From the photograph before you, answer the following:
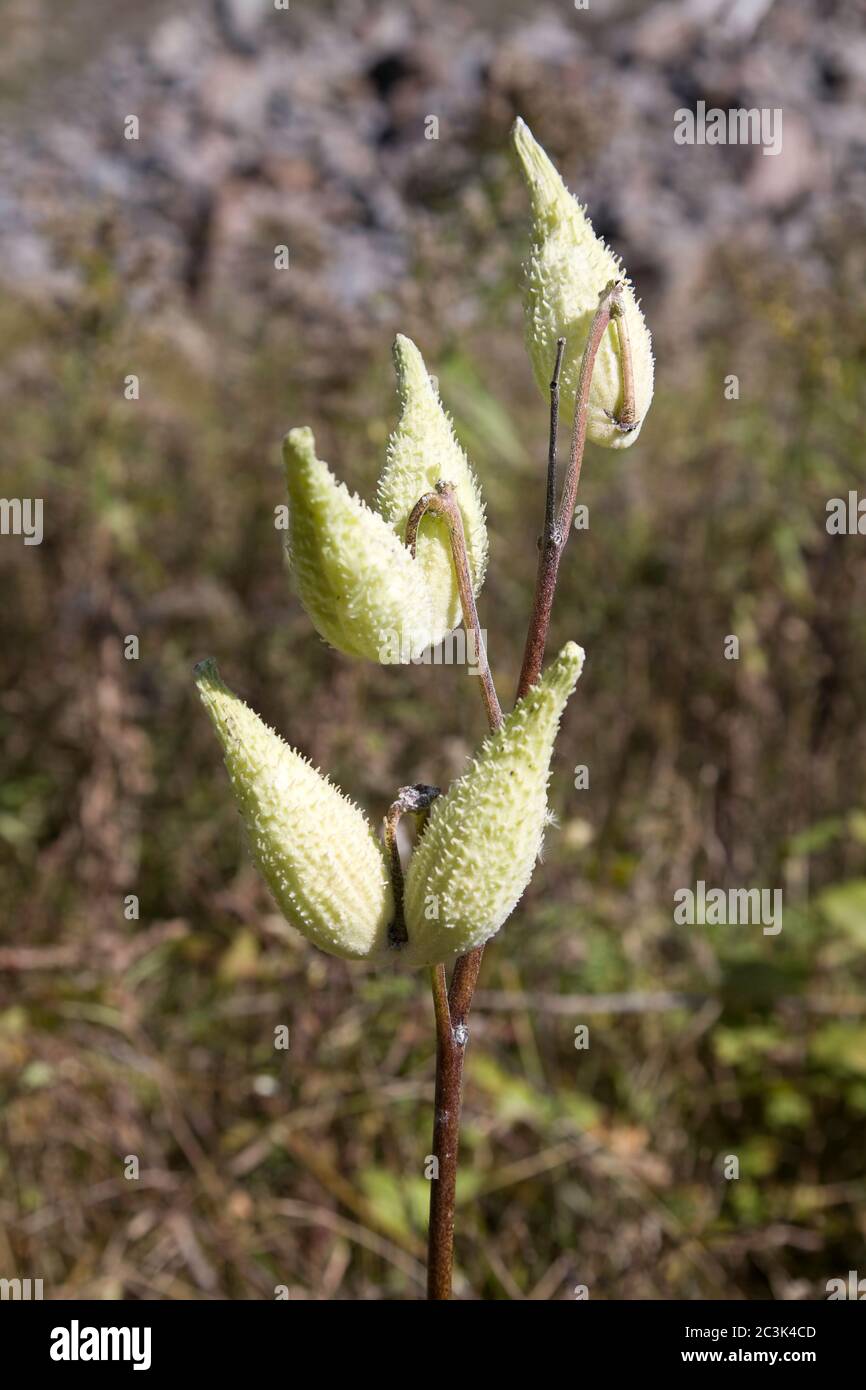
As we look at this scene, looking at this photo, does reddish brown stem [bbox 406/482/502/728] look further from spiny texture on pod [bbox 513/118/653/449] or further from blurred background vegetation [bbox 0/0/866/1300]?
blurred background vegetation [bbox 0/0/866/1300]

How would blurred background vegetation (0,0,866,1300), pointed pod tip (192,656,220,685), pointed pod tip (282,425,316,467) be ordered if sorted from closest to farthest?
pointed pod tip (282,425,316,467), pointed pod tip (192,656,220,685), blurred background vegetation (0,0,866,1300)

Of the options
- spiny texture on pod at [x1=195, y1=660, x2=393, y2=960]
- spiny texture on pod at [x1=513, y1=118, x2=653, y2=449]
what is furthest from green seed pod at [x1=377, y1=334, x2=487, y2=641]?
spiny texture on pod at [x1=195, y1=660, x2=393, y2=960]

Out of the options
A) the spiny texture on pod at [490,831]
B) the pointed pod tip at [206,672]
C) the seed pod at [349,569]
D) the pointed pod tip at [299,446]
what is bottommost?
the spiny texture on pod at [490,831]

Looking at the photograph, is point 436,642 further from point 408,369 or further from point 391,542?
point 408,369

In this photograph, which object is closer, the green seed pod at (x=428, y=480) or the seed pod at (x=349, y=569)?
the seed pod at (x=349, y=569)

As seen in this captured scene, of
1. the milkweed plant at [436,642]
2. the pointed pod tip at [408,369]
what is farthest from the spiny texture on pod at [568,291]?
the pointed pod tip at [408,369]

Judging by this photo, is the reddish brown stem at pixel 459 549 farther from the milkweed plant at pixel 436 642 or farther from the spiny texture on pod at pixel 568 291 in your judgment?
the spiny texture on pod at pixel 568 291

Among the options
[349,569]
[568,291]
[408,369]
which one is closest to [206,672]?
[349,569]

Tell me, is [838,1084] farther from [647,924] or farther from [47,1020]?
[47,1020]
